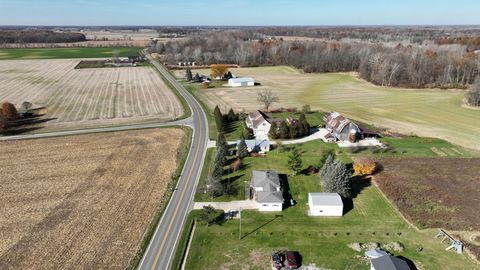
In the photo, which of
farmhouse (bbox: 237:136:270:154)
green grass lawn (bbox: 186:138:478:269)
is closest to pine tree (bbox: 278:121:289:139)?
farmhouse (bbox: 237:136:270:154)

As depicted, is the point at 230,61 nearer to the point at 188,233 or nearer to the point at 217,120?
the point at 217,120

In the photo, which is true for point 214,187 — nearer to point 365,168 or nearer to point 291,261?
point 291,261

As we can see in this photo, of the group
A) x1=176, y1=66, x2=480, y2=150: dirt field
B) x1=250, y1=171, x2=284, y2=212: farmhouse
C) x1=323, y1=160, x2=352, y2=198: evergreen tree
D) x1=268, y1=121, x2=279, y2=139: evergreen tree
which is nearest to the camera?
x1=250, y1=171, x2=284, y2=212: farmhouse

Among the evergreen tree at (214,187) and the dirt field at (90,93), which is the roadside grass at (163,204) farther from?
the dirt field at (90,93)

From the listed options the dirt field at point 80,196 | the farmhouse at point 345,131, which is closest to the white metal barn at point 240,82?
the dirt field at point 80,196

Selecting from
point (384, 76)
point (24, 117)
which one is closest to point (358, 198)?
point (24, 117)

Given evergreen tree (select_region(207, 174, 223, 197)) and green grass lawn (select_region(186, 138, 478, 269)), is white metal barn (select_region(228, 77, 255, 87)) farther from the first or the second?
evergreen tree (select_region(207, 174, 223, 197))
